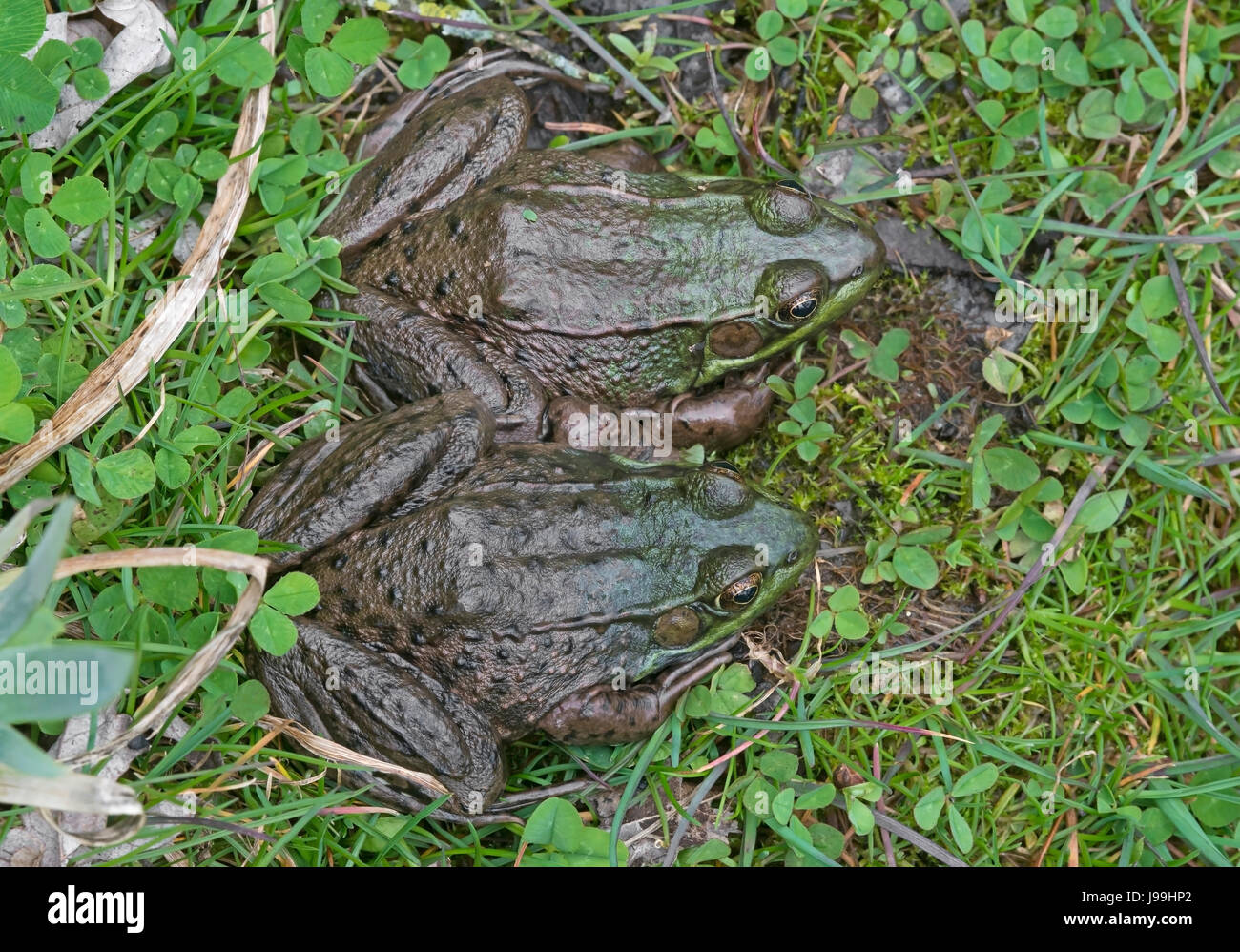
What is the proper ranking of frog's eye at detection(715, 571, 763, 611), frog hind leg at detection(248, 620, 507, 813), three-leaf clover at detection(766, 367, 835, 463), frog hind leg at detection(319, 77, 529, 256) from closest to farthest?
frog hind leg at detection(248, 620, 507, 813) → frog's eye at detection(715, 571, 763, 611) → frog hind leg at detection(319, 77, 529, 256) → three-leaf clover at detection(766, 367, 835, 463)

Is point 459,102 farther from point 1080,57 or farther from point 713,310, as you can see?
point 1080,57

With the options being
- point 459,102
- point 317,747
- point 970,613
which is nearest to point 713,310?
point 459,102

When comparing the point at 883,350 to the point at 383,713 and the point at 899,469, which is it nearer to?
the point at 899,469

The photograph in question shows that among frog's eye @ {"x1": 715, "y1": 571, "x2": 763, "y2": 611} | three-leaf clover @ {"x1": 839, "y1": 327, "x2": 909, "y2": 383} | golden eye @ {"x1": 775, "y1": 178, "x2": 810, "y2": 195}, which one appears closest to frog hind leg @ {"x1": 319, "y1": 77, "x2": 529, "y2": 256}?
golden eye @ {"x1": 775, "y1": 178, "x2": 810, "y2": 195}

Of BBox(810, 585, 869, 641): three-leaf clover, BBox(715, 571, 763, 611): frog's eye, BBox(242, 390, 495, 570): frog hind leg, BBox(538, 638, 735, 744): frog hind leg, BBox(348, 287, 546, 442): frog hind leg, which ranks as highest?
BBox(348, 287, 546, 442): frog hind leg

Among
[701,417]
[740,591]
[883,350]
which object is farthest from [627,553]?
[883,350]

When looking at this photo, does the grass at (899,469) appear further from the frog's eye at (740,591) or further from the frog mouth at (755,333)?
the frog's eye at (740,591)

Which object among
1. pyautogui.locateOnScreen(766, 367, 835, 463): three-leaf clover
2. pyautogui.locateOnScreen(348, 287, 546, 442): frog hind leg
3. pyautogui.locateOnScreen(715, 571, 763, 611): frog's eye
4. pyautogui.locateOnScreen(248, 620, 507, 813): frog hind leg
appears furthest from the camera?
pyautogui.locateOnScreen(766, 367, 835, 463): three-leaf clover

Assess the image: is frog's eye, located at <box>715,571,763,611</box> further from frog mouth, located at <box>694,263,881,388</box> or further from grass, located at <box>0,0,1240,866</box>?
frog mouth, located at <box>694,263,881,388</box>
